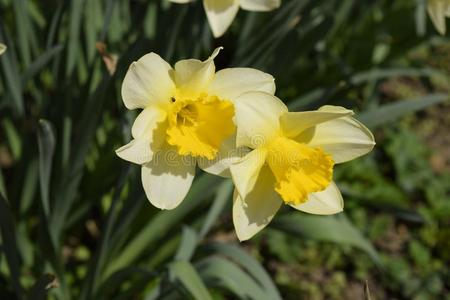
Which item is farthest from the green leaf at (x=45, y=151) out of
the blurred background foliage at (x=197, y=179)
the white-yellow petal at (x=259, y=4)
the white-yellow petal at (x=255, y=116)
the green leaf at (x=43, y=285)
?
the white-yellow petal at (x=259, y=4)

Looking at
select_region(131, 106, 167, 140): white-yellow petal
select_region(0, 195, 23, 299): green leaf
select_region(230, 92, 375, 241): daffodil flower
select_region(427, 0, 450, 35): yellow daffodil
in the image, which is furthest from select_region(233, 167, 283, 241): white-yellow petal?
select_region(427, 0, 450, 35): yellow daffodil

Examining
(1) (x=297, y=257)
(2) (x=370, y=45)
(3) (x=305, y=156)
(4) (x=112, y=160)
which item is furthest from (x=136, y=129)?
(2) (x=370, y=45)

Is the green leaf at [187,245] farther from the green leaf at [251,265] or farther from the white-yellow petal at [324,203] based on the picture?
the white-yellow petal at [324,203]

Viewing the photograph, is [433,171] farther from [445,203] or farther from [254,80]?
[254,80]

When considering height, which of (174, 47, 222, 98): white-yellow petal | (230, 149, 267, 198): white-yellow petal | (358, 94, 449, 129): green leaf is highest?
(174, 47, 222, 98): white-yellow petal

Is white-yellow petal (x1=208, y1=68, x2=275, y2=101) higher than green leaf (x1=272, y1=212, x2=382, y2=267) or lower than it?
higher

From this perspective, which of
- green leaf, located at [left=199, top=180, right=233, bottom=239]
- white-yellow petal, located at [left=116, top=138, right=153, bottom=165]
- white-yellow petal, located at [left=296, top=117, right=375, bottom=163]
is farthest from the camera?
green leaf, located at [left=199, top=180, right=233, bottom=239]

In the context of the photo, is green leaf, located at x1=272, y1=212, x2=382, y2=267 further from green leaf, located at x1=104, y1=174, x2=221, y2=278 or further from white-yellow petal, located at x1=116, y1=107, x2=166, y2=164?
white-yellow petal, located at x1=116, y1=107, x2=166, y2=164
